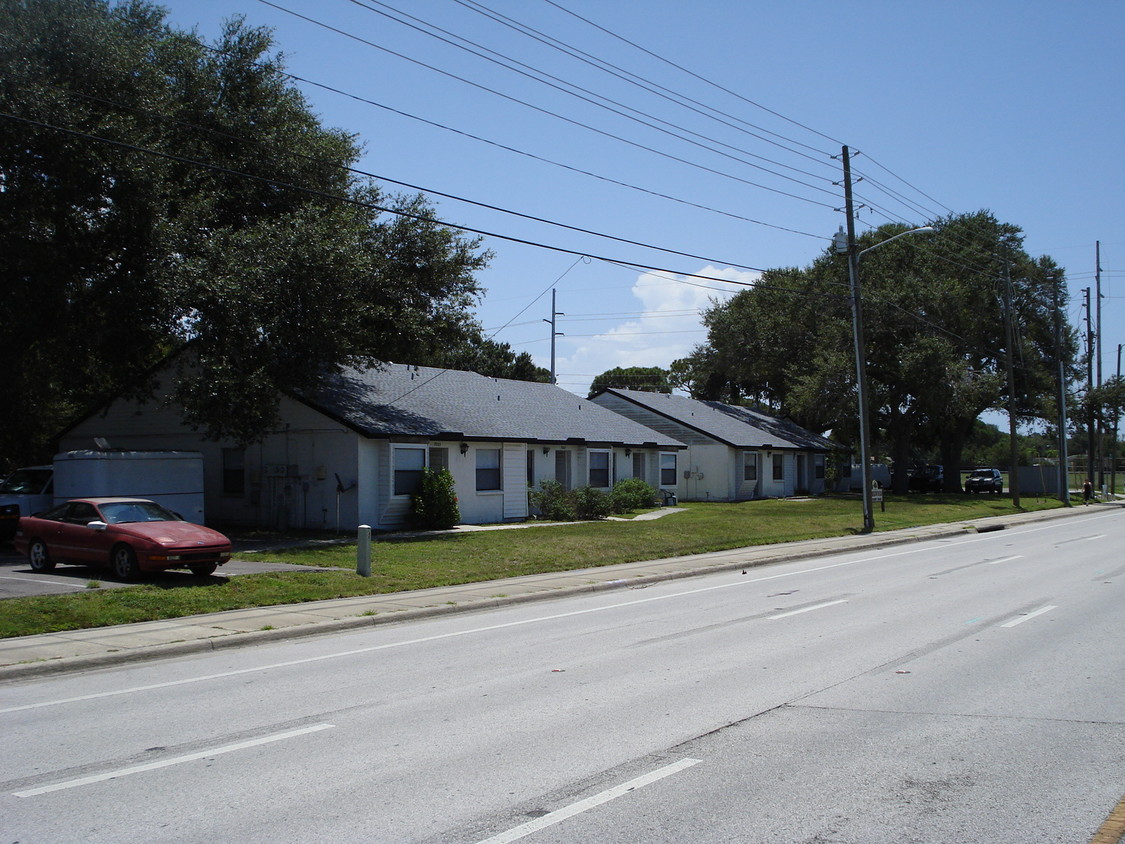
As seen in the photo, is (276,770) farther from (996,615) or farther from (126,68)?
(126,68)

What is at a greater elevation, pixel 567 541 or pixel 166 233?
pixel 166 233

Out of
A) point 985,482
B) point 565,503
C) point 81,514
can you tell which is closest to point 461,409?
point 565,503

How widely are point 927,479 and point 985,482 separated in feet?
11.6

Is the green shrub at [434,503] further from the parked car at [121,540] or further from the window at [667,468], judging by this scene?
the window at [667,468]

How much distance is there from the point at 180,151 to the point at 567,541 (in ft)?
47.9

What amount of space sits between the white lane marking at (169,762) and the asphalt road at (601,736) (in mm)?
29

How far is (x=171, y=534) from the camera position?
16.1m

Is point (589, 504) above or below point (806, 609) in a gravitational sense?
above

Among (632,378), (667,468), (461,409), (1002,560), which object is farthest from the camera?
(632,378)

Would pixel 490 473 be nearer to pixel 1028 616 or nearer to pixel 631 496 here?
pixel 631 496

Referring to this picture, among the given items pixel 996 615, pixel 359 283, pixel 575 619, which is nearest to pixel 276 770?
pixel 575 619

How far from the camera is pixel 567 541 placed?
24.4m

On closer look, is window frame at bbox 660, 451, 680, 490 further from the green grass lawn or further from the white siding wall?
the white siding wall

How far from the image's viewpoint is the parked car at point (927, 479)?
63.0 meters
